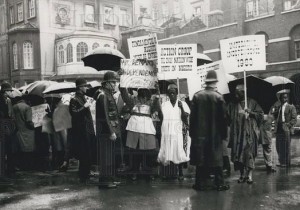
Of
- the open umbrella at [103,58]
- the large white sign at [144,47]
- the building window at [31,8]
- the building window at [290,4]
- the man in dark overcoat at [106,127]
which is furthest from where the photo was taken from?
the building window at [31,8]

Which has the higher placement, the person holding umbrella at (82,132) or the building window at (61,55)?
the building window at (61,55)

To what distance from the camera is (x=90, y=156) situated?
8.65 m

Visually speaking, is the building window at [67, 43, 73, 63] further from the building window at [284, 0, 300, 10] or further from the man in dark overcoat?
the man in dark overcoat

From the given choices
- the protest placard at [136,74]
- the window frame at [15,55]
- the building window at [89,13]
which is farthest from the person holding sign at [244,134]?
the building window at [89,13]

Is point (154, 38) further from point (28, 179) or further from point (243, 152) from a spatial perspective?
point (28, 179)

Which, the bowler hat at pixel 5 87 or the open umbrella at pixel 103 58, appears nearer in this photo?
the bowler hat at pixel 5 87

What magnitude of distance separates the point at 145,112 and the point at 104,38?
3231 cm

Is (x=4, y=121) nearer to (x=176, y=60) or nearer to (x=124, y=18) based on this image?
(x=176, y=60)

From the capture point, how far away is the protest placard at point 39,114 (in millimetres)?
10924

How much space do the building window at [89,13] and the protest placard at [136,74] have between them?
34974 mm

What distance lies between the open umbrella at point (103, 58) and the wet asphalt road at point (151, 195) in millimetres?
3733

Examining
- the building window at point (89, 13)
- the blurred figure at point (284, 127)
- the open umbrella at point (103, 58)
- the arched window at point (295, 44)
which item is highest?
the building window at point (89, 13)

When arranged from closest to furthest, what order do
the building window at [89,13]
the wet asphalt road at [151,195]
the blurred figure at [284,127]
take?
the wet asphalt road at [151,195] → the blurred figure at [284,127] → the building window at [89,13]

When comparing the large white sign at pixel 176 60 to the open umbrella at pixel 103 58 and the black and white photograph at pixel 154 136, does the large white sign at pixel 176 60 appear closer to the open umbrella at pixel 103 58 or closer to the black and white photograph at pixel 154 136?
the black and white photograph at pixel 154 136
